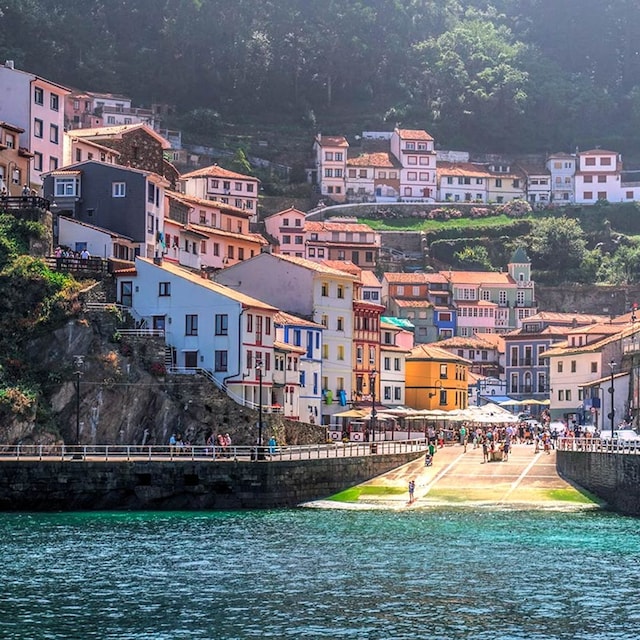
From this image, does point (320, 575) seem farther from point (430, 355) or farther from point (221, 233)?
point (430, 355)

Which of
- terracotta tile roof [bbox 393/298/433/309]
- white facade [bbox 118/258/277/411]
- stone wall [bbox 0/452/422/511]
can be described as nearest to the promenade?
stone wall [bbox 0/452/422/511]

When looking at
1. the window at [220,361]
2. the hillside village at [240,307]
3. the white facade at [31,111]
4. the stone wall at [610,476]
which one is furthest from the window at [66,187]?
the stone wall at [610,476]

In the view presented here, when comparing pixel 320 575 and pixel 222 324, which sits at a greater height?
pixel 222 324

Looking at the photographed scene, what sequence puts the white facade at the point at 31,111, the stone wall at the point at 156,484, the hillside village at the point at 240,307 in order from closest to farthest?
the stone wall at the point at 156,484 → the hillside village at the point at 240,307 → the white facade at the point at 31,111

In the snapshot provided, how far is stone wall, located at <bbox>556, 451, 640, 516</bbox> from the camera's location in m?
79.1

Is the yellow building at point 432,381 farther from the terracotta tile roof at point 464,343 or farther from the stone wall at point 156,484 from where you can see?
the stone wall at point 156,484

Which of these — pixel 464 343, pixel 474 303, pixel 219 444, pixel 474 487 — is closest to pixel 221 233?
pixel 219 444

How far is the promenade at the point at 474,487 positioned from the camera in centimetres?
8281

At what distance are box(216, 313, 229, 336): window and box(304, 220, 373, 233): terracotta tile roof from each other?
77.9m

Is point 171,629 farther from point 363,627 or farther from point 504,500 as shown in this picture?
point 504,500

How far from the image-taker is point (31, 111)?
376 feet

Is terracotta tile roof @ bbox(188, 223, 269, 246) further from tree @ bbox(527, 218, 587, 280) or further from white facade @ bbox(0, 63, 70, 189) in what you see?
tree @ bbox(527, 218, 587, 280)

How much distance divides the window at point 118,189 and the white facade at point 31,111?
8577mm

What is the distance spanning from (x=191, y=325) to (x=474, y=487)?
20.9m
